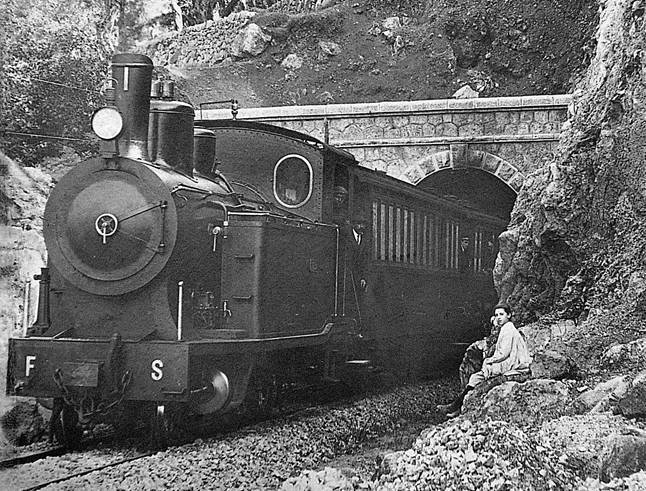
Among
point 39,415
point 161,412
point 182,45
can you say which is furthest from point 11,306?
point 182,45

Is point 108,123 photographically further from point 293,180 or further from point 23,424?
point 23,424

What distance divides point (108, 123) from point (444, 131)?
1200cm

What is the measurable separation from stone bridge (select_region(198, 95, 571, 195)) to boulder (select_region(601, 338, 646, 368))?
34.7 ft

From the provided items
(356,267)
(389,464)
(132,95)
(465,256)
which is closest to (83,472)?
(389,464)

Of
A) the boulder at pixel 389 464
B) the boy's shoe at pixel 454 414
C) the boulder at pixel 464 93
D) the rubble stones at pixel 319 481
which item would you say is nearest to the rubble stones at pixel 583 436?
the boulder at pixel 389 464

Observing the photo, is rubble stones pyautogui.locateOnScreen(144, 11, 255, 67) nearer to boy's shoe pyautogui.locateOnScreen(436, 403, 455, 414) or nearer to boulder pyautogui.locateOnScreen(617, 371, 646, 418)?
boy's shoe pyautogui.locateOnScreen(436, 403, 455, 414)

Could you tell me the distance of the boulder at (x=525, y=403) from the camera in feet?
22.4

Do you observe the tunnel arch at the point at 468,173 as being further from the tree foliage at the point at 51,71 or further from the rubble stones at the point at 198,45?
the tree foliage at the point at 51,71

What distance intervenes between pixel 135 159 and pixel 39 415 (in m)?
2.84

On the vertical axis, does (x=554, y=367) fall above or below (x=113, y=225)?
below

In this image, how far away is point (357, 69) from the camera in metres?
27.4

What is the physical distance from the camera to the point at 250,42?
2725 centimetres

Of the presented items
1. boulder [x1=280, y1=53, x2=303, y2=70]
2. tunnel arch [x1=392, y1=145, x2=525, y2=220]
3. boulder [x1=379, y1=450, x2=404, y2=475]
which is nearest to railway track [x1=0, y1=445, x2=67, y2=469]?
boulder [x1=379, y1=450, x2=404, y2=475]

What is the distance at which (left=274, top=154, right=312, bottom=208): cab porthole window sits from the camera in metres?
9.56
